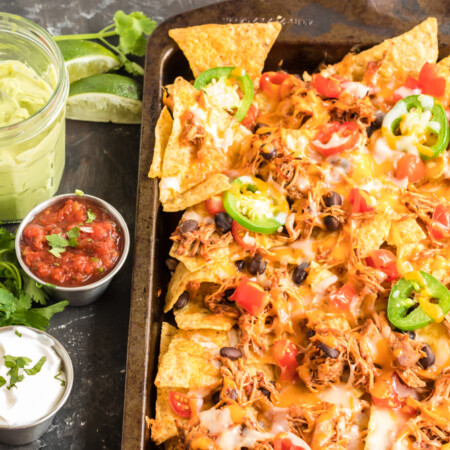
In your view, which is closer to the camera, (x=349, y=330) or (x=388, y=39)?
(x=349, y=330)

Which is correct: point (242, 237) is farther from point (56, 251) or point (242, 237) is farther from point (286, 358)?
point (56, 251)

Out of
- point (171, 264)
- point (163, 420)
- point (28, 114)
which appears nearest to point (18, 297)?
point (171, 264)

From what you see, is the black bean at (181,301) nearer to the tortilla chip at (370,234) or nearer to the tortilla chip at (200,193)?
the tortilla chip at (200,193)

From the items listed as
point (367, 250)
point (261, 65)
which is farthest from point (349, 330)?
point (261, 65)

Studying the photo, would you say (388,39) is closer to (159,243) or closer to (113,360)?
(159,243)

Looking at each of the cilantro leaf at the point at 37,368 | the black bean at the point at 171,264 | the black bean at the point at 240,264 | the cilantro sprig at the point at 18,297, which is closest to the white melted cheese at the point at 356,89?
the black bean at the point at 240,264

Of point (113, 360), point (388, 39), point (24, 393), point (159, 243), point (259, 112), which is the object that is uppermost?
point (388, 39)

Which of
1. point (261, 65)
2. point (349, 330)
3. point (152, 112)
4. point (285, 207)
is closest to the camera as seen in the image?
point (349, 330)

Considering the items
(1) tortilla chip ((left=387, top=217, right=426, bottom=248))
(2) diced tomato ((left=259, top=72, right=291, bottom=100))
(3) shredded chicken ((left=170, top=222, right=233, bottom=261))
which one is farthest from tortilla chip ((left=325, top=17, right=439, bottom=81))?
(3) shredded chicken ((left=170, top=222, right=233, bottom=261))
